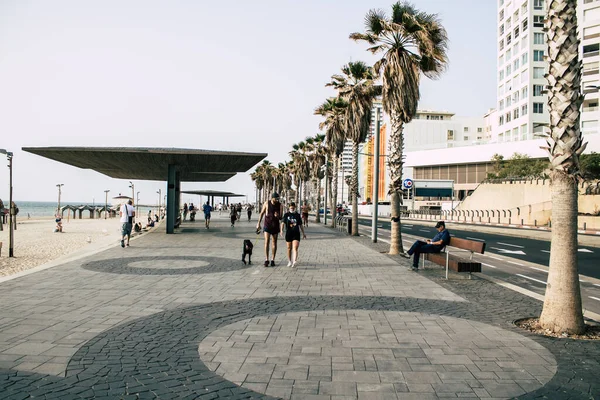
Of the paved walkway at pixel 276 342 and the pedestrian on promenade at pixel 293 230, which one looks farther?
the pedestrian on promenade at pixel 293 230

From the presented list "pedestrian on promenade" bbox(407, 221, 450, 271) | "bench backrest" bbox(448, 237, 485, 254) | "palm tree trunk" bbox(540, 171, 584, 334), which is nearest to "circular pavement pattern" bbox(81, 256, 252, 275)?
"pedestrian on promenade" bbox(407, 221, 450, 271)

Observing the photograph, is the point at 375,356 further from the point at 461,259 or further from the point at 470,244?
the point at 461,259

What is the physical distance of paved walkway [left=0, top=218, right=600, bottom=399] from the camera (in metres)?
4.25

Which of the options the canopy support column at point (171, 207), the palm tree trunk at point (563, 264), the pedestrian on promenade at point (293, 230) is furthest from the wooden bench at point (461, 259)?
the canopy support column at point (171, 207)

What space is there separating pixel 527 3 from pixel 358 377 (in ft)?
255

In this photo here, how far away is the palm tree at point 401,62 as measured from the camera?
15312 millimetres

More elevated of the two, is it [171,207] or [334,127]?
[334,127]

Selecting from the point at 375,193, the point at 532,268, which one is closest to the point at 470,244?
the point at 532,268

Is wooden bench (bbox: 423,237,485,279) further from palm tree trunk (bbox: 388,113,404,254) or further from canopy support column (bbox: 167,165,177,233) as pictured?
canopy support column (bbox: 167,165,177,233)

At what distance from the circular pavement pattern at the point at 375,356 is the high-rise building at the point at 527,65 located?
2353 inches

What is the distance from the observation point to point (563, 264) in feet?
20.9

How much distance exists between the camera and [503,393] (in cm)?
414

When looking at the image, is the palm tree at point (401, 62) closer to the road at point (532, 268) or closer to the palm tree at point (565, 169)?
the road at point (532, 268)

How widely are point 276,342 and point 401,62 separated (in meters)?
12.3
